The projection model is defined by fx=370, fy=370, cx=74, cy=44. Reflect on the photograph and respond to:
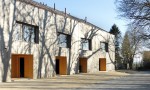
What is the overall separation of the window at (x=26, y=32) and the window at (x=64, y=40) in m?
6.57

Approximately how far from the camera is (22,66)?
1323 inches

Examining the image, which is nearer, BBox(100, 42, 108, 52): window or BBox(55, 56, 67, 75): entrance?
BBox(55, 56, 67, 75): entrance

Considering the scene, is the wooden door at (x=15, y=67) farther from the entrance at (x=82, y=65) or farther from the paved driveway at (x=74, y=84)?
the entrance at (x=82, y=65)

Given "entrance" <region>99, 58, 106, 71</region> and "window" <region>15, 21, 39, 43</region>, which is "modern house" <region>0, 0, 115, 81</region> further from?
"entrance" <region>99, 58, 106, 71</region>

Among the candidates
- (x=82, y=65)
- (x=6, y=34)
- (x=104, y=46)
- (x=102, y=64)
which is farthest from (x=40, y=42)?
(x=104, y=46)

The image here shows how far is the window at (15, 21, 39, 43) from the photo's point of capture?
29605mm

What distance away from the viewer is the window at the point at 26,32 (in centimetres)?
2960

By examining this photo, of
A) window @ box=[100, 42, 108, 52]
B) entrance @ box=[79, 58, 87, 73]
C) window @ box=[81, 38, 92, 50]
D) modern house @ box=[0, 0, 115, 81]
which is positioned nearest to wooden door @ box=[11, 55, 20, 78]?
modern house @ box=[0, 0, 115, 81]

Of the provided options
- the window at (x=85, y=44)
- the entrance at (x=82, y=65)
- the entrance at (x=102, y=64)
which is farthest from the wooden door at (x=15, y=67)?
the entrance at (x=102, y=64)

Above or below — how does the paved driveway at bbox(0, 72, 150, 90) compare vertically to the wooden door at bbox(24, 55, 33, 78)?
below

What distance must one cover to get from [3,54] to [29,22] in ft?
17.6

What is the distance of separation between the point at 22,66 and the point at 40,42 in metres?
2.72

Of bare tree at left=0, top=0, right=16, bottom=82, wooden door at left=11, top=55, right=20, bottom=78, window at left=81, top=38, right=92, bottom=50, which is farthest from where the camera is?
window at left=81, top=38, right=92, bottom=50

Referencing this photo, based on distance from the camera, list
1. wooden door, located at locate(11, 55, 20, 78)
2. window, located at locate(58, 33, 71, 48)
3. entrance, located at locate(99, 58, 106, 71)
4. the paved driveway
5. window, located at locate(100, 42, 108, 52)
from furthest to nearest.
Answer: entrance, located at locate(99, 58, 106, 71) < window, located at locate(100, 42, 108, 52) < window, located at locate(58, 33, 71, 48) < wooden door, located at locate(11, 55, 20, 78) < the paved driveway
